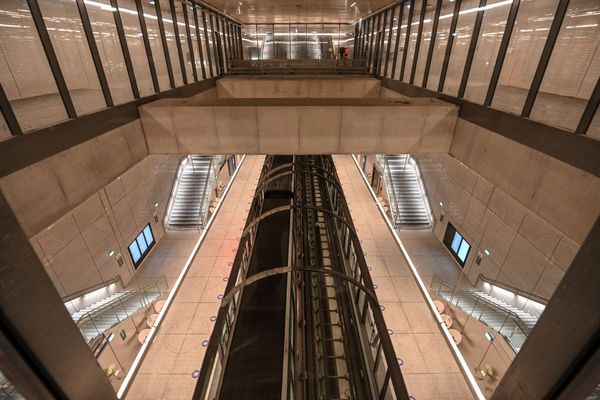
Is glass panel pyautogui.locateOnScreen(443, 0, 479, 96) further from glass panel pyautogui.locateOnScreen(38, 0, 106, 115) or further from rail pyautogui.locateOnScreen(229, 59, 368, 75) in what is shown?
glass panel pyautogui.locateOnScreen(38, 0, 106, 115)

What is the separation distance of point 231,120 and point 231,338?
530 cm

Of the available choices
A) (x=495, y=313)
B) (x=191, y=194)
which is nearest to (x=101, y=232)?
(x=191, y=194)

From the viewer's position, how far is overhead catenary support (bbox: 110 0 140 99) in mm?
7654

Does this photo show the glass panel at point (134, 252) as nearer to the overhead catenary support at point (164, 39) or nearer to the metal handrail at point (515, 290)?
the overhead catenary support at point (164, 39)

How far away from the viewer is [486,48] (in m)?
7.45

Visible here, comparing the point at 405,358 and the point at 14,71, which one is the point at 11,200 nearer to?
the point at 14,71

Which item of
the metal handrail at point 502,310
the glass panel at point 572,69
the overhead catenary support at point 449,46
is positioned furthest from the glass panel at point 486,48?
the metal handrail at point 502,310

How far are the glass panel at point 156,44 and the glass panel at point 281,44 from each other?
16.2 metres

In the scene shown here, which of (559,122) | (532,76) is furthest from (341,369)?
(532,76)

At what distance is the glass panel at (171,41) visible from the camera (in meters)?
10.5

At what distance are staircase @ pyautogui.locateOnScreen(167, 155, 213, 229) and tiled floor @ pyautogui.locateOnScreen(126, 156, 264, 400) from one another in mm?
809

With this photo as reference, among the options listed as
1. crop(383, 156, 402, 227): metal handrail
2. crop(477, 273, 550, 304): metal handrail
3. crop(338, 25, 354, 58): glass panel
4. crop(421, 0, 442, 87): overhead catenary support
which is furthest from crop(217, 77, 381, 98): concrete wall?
crop(338, 25, 354, 58): glass panel

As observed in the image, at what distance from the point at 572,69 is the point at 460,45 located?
3.98m

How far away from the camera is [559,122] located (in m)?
5.31
